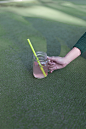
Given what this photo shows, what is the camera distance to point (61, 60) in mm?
1071

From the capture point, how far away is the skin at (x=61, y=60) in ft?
3.52

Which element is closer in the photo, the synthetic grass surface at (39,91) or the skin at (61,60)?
the synthetic grass surface at (39,91)

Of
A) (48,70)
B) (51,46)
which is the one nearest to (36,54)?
(48,70)

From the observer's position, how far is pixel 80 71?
3.82 ft

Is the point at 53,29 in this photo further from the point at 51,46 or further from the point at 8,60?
the point at 8,60

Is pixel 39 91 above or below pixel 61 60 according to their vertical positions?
below

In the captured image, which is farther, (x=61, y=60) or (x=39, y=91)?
(x=61, y=60)

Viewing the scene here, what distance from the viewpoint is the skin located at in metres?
1.07

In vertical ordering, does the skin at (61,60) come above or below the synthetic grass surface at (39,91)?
above

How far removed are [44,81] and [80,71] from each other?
32cm

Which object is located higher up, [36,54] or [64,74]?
[36,54]

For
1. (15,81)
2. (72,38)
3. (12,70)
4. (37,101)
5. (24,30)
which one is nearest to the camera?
(37,101)

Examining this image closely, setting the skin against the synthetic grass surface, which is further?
the skin

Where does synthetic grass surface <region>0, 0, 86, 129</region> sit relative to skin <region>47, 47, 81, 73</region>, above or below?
below
